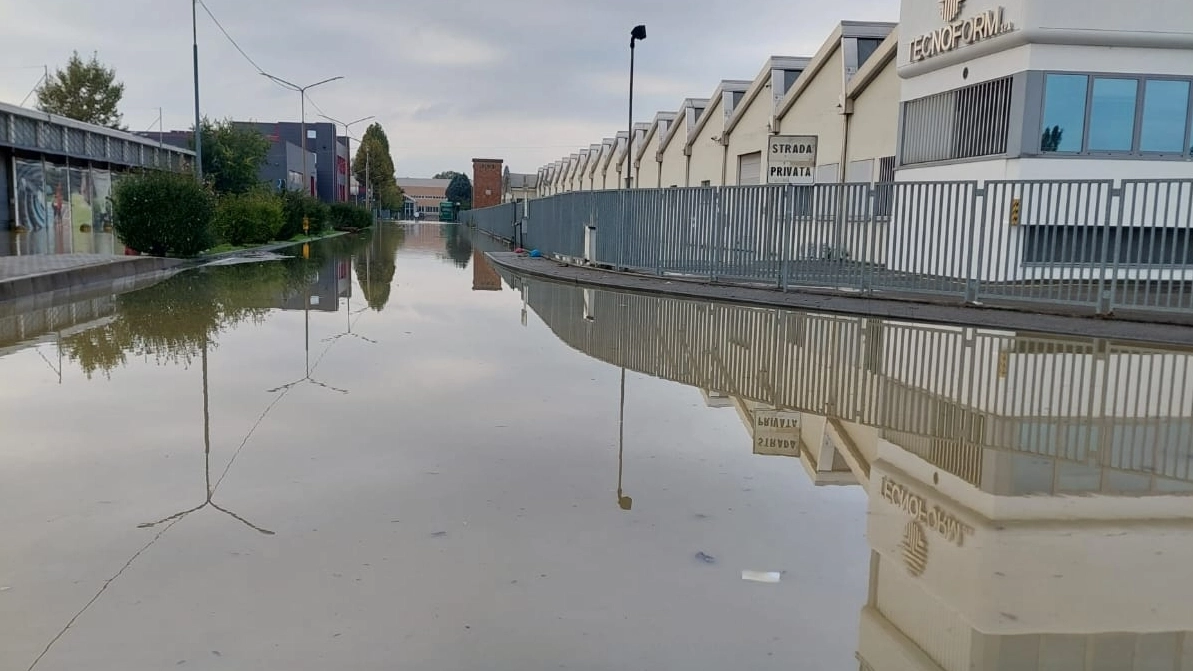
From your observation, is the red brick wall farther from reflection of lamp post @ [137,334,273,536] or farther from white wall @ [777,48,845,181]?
reflection of lamp post @ [137,334,273,536]

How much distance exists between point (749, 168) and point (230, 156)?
28249 millimetres

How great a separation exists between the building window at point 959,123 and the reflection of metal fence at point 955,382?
813 centimetres

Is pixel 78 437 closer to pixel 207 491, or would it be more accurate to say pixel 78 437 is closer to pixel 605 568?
pixel 207 491

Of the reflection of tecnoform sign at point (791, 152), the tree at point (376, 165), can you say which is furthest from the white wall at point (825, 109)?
the tree at point (376, 165)

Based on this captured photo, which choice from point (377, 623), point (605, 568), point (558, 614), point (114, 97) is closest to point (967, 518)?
point (605, 568)

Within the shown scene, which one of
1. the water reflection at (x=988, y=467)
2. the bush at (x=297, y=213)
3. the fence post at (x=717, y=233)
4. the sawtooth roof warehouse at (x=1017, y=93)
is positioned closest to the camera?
the water reflection at (x=988, y=467)

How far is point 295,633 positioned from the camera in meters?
3.58

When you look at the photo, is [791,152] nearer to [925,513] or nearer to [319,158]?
[925,513]

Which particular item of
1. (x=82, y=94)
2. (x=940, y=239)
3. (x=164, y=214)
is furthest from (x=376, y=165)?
(x=940, y=239)

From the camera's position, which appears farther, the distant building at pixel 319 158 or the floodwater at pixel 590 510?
the distant building at pixel 319 158

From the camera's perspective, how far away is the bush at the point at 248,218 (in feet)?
113

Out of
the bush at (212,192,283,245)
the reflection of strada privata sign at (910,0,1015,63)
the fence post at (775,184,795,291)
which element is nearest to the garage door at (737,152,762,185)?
the reflection of strada privata sign at (910,0,1015,63)

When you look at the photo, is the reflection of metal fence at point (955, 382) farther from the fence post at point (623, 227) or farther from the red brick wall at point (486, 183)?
the red brick wall at point (486, 183)

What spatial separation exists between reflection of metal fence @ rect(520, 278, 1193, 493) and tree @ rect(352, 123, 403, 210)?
10874 centimetres
